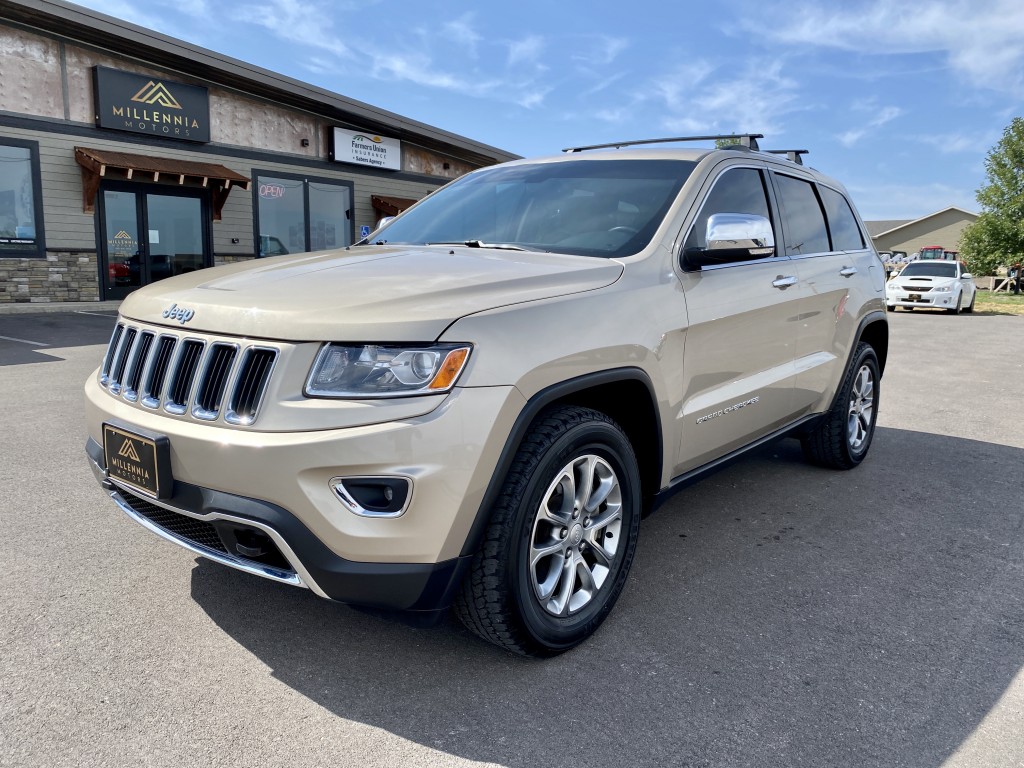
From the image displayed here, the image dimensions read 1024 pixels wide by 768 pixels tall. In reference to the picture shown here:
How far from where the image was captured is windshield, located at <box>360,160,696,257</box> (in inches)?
129

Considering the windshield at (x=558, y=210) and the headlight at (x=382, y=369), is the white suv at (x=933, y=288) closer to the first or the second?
the windshield at (x=558, y=210)

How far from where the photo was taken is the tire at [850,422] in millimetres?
4816

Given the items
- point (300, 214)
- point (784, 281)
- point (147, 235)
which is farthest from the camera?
point (300, 214)

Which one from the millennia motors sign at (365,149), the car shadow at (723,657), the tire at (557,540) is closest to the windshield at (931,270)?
the millennia motors sign at (365,149)

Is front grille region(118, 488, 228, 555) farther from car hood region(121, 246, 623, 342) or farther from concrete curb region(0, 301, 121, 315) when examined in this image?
concrete curb region(0, 301, 121, 315)

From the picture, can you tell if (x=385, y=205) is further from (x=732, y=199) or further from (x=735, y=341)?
(x=735, y=341)

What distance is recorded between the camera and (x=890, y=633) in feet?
9.61

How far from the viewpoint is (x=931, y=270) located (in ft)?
73.7

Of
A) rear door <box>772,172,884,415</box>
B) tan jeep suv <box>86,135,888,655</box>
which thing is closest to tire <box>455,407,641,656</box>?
tan jeep suv <box>86,135,888,655</box>

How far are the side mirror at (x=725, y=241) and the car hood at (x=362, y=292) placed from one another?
44 cm

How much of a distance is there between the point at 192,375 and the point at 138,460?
323 millimetres

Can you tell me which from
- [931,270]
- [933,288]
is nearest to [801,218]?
[933,288]

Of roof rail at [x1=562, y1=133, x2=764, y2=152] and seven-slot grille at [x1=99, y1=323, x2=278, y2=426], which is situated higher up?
roof rail at [x1=562, y1=133, x2=764, y2=152]

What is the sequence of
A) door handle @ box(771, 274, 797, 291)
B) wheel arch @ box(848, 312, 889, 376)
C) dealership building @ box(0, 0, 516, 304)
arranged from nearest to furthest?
door handle @ box(771, 274, 797, 291)
wheel arch @ box(848, 312, 889, 376)
dealership building @ box(0, 0, 516, 304)
